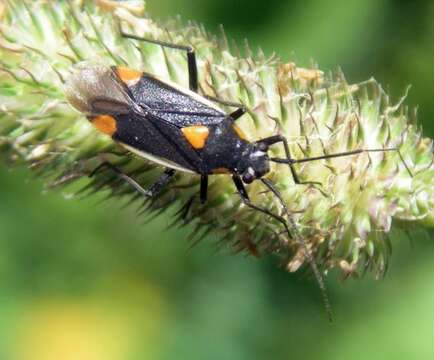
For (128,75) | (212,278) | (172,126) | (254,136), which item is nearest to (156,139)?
(172,126)

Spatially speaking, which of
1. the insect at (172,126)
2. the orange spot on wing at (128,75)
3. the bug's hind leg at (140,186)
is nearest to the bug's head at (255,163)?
the insect at (172,126)

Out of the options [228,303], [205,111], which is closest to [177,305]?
[228,303]

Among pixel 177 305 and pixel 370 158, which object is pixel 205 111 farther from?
pixel 177 305

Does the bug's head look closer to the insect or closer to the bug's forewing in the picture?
the insect

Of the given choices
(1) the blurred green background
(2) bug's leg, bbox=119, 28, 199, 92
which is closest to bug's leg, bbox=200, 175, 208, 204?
(2) bug's leg, bbox=119, 28, 199, 92

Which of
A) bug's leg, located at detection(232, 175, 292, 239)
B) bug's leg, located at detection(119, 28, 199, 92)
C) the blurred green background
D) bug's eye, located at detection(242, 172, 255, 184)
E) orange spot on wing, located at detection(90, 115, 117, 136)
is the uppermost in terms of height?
bug's leg, located at detection(119, 28, 199, 92)

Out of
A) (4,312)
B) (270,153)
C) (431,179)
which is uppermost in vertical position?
(270,153)
